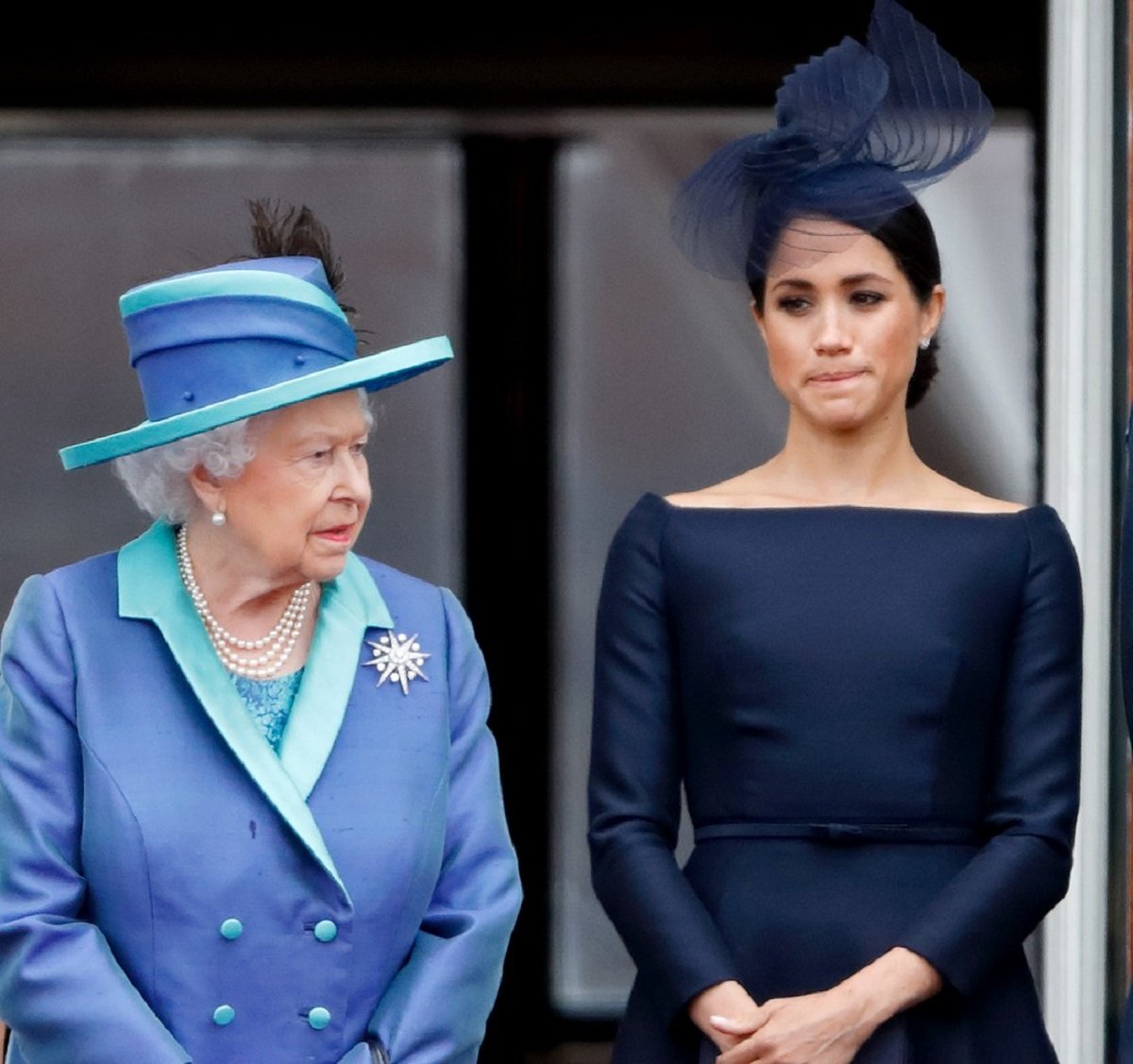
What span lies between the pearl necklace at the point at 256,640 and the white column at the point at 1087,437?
7.27 feet

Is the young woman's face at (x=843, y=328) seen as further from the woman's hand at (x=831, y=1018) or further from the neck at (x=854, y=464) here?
the woman's hand at (x=831, y=1018)

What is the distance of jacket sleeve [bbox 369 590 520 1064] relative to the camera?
139 inches

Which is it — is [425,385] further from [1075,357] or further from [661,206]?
[1075,357]

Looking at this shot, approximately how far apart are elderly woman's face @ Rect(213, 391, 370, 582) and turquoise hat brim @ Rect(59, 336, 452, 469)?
0.14 feet

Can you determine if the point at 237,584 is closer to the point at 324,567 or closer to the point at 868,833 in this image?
the point at 324,567

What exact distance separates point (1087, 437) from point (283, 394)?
2476mm

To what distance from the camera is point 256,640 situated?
11.8 ft

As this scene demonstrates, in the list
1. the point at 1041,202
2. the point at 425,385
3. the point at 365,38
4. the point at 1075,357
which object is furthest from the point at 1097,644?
the point at 365,38

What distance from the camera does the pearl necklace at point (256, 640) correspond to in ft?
11.8

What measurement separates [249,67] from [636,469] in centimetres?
118

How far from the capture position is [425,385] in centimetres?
598

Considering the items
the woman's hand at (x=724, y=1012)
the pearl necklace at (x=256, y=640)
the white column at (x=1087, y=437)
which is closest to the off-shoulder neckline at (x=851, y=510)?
the pearl necklace at (x=256, y=640)

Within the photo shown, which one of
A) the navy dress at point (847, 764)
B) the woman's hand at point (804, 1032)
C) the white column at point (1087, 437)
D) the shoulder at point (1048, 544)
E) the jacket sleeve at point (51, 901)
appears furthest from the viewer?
the white column at point (1087, 437)

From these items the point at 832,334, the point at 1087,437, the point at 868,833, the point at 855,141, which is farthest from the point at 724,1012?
the point at 1087,437
